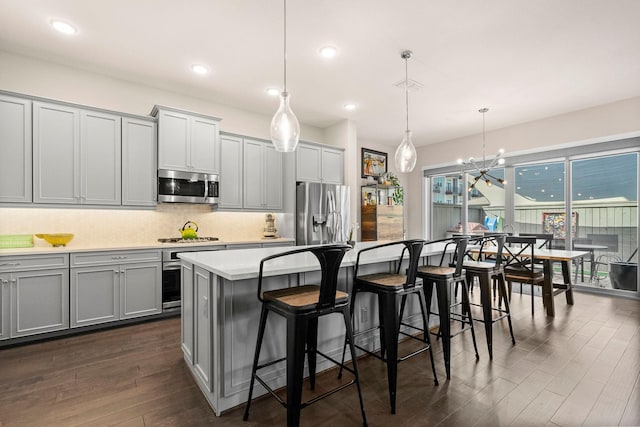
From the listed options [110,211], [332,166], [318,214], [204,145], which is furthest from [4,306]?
[332,166]

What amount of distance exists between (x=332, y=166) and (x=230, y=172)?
177 cm

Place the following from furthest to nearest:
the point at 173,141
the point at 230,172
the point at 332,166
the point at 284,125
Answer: the point at 332,166 → the point at 230,172 → the point at 173,141 → the point at 284,125

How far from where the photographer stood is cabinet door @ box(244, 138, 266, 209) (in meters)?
4.56

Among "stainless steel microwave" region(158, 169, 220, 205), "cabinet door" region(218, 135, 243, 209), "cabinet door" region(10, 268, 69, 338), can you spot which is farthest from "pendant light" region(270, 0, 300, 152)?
"cabinet door" region(10, 268, 69, 338)

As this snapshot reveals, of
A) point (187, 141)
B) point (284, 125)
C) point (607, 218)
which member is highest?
point (187, 141)

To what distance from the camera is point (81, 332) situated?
3.14 meters

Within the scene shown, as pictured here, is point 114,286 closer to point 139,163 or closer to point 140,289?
point 140,289

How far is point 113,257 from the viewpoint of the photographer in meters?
3.26

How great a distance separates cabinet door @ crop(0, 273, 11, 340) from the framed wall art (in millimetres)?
5462

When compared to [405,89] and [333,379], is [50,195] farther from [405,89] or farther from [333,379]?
[405,89]

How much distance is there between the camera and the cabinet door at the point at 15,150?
2.96 meters

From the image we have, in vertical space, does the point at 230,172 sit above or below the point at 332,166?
below

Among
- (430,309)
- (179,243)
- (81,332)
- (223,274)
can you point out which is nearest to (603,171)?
(430,309)

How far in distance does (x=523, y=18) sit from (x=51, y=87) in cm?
481
